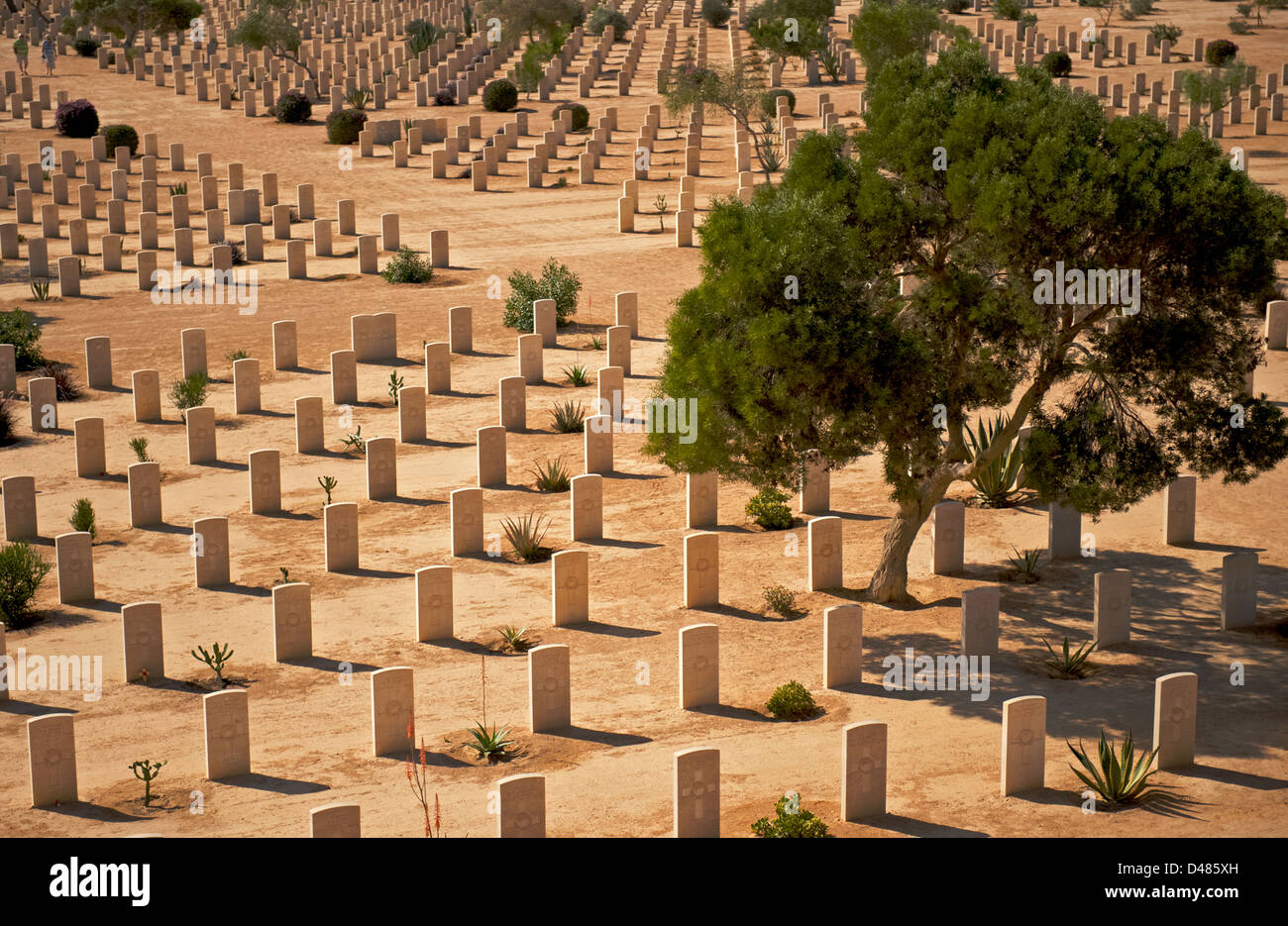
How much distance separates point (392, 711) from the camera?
1379 centimetres

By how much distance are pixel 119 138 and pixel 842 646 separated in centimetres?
3255

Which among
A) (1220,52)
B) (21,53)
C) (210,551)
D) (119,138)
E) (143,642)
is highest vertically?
(21,53)

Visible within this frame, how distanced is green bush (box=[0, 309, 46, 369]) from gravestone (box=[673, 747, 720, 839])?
1709 centimetres

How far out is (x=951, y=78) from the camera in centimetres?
1482

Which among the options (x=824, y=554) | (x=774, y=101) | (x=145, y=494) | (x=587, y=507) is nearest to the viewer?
(x=824, y=554)

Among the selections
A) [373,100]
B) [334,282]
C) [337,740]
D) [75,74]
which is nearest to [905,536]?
[337,740]

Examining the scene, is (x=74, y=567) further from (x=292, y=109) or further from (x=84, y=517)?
(x=292, y=109)

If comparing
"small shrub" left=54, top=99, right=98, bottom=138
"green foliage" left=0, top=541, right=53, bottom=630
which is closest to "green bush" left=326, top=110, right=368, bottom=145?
"small shrub" left=54, top=99, right=98, bottom=138

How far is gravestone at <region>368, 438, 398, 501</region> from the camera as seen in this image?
66.2 ft

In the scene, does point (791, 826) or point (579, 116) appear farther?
point (579, 116)

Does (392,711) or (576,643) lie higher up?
(392,711)

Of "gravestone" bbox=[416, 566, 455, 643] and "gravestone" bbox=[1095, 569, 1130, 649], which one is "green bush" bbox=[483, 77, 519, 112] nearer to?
"gravestone" bbox=[416, 566, 455, 643]

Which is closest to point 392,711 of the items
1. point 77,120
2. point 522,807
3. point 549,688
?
point 549,688

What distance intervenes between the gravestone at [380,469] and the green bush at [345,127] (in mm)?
25561
